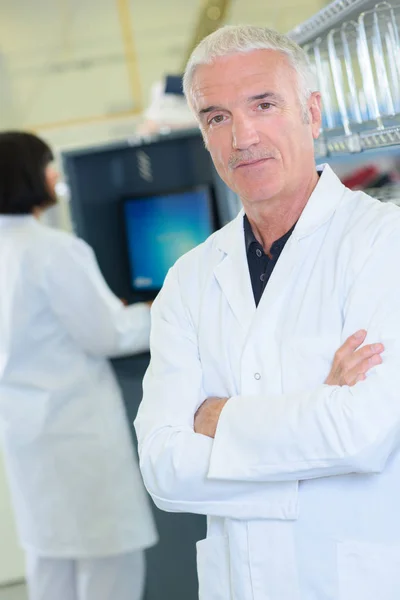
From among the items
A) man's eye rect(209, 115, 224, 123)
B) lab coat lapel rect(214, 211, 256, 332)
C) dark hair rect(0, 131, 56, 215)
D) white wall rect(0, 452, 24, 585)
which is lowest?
white wall rect(0, 452, 24, 585)

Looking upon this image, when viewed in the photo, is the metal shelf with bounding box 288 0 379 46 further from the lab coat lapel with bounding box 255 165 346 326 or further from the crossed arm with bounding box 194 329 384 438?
the crossed arm with bounding box 194 329 384 438

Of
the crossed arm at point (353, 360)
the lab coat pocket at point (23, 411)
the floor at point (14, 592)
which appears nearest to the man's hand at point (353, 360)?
the crossed arm at point (353, 360)

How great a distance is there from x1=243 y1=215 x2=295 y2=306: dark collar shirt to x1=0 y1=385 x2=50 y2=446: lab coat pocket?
1311 mm

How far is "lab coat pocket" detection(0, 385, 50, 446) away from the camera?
2.77 metres

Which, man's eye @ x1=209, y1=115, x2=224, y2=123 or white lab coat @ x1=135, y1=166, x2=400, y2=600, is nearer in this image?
white lab coat @ x1=135, y1=166, x2=400, y2=600

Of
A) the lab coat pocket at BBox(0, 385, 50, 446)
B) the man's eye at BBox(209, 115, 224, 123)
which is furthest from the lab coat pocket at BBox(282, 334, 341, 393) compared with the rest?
the lab coat pocket at BBox(0, 385, 50, 446)

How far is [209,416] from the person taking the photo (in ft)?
4.98

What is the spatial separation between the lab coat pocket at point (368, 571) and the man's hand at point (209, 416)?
289mm

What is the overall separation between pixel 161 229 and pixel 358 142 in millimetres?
1473

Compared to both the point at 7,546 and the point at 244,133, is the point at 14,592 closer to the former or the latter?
the point at 7,546

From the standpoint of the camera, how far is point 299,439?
4.42 ft

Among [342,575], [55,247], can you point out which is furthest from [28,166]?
[342,575]

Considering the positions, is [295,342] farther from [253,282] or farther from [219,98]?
[219,98]

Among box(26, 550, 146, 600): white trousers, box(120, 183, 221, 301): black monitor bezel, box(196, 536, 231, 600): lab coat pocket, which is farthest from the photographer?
box(120, 183, 221, 301): black monitor bezel
